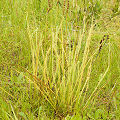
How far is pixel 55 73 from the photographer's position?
1.42 meters

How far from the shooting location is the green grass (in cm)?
135

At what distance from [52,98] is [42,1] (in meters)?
1.67

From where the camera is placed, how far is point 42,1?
109 inches

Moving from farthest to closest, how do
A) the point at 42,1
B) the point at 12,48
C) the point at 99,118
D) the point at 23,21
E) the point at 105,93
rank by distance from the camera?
the point at 42,1
the point at 23,21
the point at 12,48
the point at 105,93
the point at 99,118

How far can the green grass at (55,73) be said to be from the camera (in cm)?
135

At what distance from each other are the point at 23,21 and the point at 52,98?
3.65ft

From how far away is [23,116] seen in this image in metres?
1.29

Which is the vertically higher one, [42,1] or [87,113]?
[42,1]

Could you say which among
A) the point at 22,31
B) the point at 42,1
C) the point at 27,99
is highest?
the point at 42,1

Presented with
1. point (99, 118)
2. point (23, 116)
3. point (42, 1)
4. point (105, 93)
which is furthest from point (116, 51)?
point (42, 1)

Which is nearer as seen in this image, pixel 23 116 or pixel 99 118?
pixel 23 116

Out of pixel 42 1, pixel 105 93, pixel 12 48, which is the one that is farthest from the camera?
pixel 42 1

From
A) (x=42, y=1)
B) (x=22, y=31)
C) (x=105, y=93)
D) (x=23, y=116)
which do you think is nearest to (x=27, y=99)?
(x=23, y=116)

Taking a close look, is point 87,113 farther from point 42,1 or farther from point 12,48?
point 42,1
